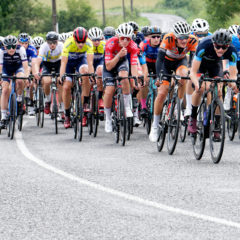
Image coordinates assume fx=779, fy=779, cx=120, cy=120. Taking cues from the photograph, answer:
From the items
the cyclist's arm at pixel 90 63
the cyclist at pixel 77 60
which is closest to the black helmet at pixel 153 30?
the cyclist at pixel 77 60

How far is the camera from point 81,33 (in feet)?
49.1

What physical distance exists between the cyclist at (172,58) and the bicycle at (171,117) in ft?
0.59

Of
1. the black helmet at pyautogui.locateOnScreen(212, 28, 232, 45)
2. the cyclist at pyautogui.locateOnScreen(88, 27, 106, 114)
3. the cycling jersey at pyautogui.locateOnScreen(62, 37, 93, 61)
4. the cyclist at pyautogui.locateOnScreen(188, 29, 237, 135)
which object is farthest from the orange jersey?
the cyclist at pyautogui.locateOnScreen(88, 27, 106, 114)

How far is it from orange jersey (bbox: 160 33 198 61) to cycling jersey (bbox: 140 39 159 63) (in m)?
3.00

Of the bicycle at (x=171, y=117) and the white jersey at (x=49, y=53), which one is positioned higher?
the white jersey at (x=49, y=53)

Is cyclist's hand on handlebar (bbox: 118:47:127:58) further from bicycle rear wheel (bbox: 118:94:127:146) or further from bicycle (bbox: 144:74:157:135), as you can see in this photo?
bicycle (bbox: 144:74:157:135)

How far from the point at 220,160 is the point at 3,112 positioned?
6001mm

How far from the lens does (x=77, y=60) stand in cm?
1595

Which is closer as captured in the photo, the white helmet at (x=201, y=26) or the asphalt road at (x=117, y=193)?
the asphalt road at (x=117, y=193)

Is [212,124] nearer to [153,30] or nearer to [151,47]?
[153,30]

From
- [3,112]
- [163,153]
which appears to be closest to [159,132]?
[163,153]

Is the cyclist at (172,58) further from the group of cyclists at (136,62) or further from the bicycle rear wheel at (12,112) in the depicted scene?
the bicycle rear wheel at (12,112)

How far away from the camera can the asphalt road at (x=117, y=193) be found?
6.47m

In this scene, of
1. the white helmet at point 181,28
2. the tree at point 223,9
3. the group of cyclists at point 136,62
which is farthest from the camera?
the tree at point 223,9
